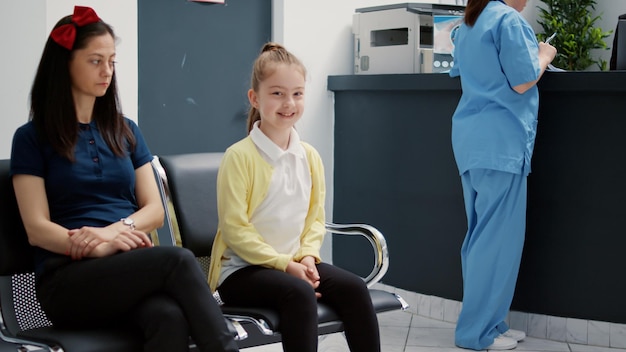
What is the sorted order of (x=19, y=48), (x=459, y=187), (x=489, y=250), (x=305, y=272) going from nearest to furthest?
(x=305, y=272) < (x=19, y=48) < (x=489, y=250) < (x=459, y=187)

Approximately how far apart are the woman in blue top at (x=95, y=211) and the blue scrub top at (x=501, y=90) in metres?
1.39

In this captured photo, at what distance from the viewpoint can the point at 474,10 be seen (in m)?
3.31

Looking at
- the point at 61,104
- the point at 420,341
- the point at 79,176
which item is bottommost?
the point at 420,341

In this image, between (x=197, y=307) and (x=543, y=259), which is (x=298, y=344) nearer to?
(x=197, y=307)

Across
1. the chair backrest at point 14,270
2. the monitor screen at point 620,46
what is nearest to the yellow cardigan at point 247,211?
the chair backrest at point 14,270

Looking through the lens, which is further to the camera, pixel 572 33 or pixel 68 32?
pixel 572 33

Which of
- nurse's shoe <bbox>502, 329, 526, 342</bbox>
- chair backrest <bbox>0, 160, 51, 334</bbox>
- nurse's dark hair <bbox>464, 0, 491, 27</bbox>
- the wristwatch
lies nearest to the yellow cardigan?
the wristwatch

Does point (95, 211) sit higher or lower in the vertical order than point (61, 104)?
lower

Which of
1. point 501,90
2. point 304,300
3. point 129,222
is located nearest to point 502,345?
point 501,90

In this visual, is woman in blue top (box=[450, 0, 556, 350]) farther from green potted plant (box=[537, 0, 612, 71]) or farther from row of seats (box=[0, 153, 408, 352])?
green potted plant (box=[537, 0, 612, 71])

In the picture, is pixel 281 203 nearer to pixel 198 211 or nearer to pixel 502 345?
pixel 198 211

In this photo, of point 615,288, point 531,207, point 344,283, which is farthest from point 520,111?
point 344,283

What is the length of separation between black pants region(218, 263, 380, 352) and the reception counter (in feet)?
4.71

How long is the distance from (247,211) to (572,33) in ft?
16.5
